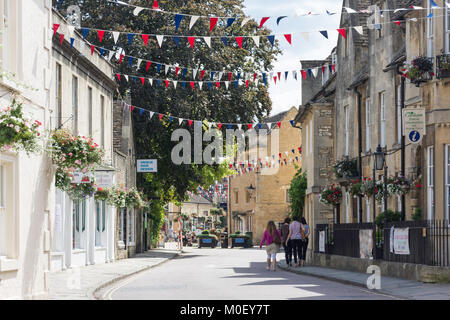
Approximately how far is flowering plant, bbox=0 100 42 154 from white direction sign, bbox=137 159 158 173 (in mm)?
27010

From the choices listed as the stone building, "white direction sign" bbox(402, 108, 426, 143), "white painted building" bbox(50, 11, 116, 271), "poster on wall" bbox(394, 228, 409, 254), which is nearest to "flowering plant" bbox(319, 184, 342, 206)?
"white painted building" bbox(50, 11, 116, 271)

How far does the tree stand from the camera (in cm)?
4041

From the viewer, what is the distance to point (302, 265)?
3247cm

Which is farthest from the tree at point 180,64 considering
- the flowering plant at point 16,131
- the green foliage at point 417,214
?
the flowering plant at point 16,131

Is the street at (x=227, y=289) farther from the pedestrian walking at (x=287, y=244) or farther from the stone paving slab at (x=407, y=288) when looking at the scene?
the pedestrian walking at (x=287, y=244)

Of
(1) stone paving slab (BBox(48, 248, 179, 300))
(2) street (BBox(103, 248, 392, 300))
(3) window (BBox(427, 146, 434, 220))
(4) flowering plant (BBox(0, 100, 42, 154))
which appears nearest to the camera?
(4) flowering plant (BBox(0, 100, 42, 154))

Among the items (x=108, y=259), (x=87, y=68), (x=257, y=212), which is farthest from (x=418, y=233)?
(x=257, y=212)

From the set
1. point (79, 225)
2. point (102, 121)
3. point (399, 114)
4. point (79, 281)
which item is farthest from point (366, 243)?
point (102, 121)

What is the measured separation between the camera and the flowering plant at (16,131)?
13227mm

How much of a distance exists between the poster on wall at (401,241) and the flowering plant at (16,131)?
11.3m

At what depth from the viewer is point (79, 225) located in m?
30.4

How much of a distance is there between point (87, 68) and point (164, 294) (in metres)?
15.2

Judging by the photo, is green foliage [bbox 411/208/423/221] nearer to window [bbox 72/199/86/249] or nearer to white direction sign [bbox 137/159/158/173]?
window [bbox 72/199/86/249]

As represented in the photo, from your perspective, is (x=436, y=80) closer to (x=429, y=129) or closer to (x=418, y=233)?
(x=429, y=129)
